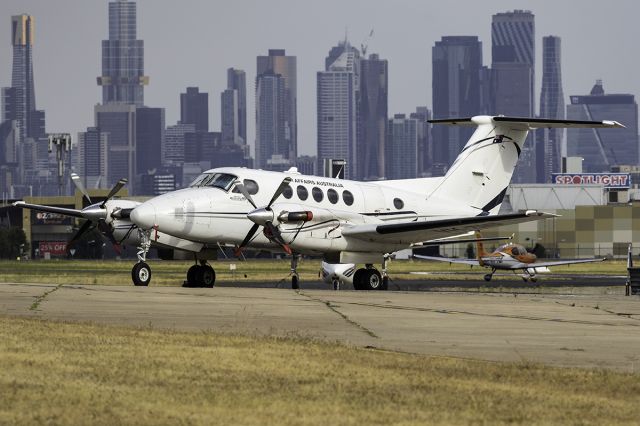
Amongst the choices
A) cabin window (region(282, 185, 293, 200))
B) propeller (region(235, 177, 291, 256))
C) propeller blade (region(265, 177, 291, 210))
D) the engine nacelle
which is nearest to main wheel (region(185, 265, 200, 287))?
propeller (region(235, 177, 291, 256))

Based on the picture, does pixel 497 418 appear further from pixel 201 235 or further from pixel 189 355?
pixel 201 235

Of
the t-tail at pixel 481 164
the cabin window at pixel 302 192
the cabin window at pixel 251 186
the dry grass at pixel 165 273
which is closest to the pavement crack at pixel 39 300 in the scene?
the cabin window at pixel 251 186

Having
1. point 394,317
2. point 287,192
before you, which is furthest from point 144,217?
point 394,317

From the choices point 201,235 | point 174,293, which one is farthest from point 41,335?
point 201,235

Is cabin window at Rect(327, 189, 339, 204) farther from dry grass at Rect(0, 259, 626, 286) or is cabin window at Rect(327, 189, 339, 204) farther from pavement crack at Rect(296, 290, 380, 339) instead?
dry grass at Rect(0, 259, 626, 286)

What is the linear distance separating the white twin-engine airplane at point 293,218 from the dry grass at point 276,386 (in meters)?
18.1

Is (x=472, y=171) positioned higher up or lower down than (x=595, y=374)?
higher up

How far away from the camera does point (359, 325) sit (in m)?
25.0

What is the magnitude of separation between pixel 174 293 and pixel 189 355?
1461cm

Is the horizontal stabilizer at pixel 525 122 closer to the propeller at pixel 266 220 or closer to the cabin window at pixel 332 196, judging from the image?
the cabin window at pixel 332 196

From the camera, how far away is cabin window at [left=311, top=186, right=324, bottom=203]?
1644 inches

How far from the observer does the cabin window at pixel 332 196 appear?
4219 cm

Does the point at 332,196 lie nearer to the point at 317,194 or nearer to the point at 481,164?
the point at 317,194

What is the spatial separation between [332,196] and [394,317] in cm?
1571
